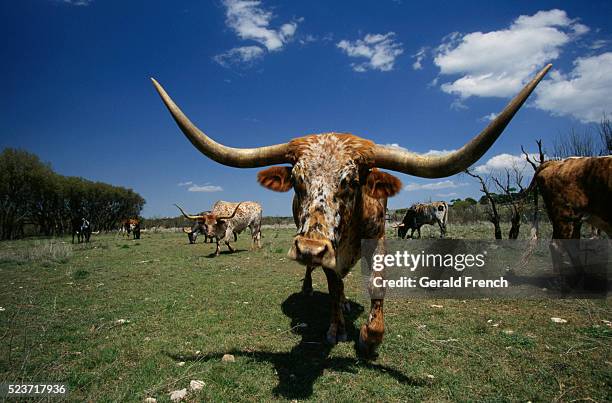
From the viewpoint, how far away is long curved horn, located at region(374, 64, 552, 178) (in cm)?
247

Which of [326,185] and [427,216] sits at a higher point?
[326,185]

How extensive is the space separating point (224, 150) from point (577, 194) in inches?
278

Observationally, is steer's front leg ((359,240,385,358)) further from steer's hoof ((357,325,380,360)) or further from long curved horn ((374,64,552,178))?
long curved horn ((374,64,552,178))

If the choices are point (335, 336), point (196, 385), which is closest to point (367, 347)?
point (335, 336)

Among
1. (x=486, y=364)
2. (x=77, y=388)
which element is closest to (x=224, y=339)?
(x=77, y=388)

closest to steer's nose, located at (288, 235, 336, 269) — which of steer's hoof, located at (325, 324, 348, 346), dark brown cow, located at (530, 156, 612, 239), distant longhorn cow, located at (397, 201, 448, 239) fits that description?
steer's hoof, located at (325, 324, 348, 346)

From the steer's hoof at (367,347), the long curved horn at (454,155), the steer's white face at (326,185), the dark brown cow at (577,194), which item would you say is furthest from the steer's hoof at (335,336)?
the dark brown cow at (577,194)

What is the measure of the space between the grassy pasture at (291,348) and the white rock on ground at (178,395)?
0.18ft

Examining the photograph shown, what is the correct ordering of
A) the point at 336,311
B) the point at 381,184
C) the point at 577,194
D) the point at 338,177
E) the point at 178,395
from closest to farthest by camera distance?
the point at 178,395 → the point at 338,177 → the point at 381,184 → the point at 336,311 → the point at 577,194

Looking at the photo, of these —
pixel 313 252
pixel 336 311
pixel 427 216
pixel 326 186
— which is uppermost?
pixel 326 186

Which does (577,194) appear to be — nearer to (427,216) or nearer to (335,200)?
(335,200)

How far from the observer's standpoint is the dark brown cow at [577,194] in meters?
6.02

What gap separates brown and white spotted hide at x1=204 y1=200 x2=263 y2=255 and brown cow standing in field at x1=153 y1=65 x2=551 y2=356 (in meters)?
11.4

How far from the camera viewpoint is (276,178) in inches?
155
